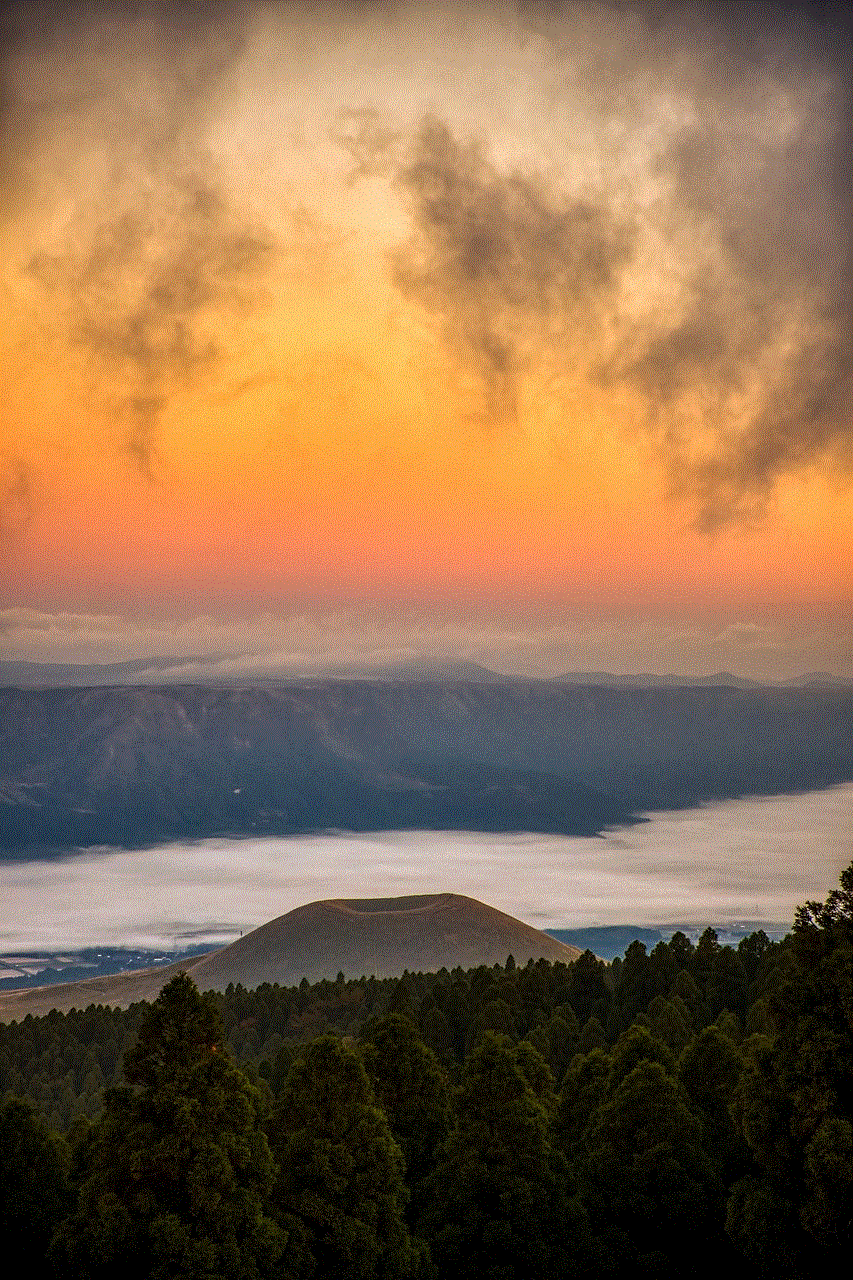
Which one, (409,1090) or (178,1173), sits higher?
(409,1090)

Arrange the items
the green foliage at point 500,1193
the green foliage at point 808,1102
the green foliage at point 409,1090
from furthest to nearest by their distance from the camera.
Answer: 1. the green foliage at point 409,1090
2. the green foliage at point 500,1193
3. the green foliage at point 808,1102

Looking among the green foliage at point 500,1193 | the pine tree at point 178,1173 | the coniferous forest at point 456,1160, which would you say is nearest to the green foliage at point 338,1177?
the coniferous forest at point 456,1160

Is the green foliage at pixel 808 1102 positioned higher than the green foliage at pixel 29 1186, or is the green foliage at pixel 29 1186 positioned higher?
the green foliage at pixel 808 1102

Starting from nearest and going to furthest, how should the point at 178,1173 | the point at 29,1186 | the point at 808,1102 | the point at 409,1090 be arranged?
the point at 808,1102 < the point at 178,1173 < the point at 29,1186 < the point at 409,1090

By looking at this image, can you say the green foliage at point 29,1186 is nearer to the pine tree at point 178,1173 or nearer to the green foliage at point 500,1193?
the pine tree at point 178,1173

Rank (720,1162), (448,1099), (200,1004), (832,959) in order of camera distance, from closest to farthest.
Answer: (832,959) < (200,1004) < (720,1162) < (448,1099)

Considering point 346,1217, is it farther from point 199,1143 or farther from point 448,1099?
point 448,1099

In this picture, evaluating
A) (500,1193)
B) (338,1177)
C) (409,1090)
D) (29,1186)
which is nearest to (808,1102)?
(500,1193)

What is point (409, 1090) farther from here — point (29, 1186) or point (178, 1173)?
point (178, 1173)

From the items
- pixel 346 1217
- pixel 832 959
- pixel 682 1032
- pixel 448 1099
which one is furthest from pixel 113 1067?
pixel 832 959
